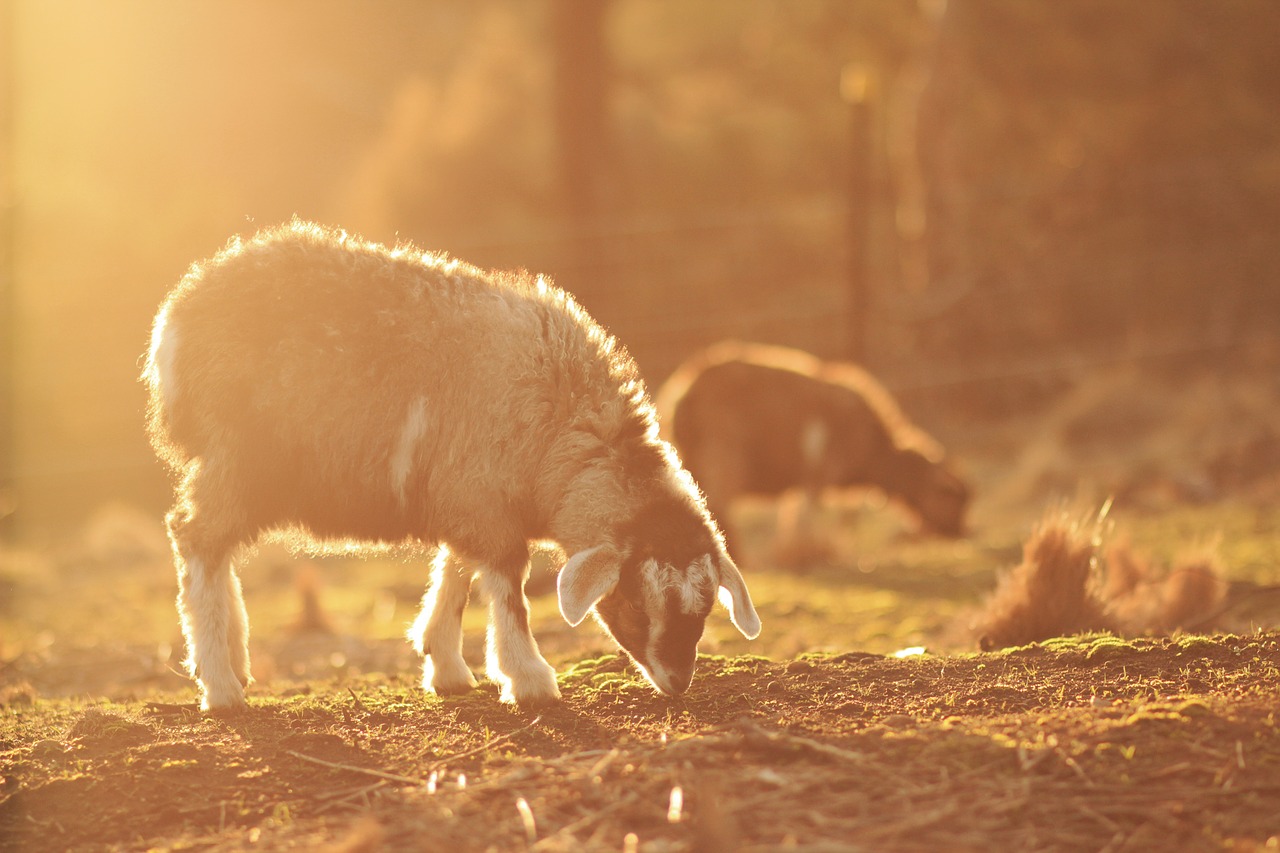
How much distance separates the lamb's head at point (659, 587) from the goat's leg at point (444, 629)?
831 mm

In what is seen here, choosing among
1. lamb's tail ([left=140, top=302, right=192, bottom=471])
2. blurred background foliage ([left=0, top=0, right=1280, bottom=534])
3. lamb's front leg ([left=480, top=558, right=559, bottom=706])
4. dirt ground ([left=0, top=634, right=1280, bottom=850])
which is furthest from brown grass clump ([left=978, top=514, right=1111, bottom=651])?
blurred background foliage ([left=0, top=0, right=1280, bottom=534])

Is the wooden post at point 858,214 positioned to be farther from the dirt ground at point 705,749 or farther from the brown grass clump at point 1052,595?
the brown grass clump at point 1052,595

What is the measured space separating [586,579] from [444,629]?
1072 mm

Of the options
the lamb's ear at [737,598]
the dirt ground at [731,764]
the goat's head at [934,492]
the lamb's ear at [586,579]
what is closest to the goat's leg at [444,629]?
the dirt ground at [731,764]

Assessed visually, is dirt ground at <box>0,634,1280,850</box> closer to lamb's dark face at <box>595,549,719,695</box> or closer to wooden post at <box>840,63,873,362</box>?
lamb's dark face at <box>595,549,719,695</box>

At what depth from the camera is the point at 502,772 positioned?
499cm

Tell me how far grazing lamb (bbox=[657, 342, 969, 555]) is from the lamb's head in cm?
656

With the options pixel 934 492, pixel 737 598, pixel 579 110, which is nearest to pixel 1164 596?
pixel 737 598

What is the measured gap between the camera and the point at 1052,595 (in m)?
7.30

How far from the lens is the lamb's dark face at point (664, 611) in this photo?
20.0 feet

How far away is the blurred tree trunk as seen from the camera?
19.5 m

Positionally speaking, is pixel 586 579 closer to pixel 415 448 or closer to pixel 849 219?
pixel 415 448

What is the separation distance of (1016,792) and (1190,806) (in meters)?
0.52

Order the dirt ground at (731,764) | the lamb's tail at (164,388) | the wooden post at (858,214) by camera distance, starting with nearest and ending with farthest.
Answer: the dirt ground at (731,764) < the lamb's tail at (164,388) < the wooden post at (858,214)
